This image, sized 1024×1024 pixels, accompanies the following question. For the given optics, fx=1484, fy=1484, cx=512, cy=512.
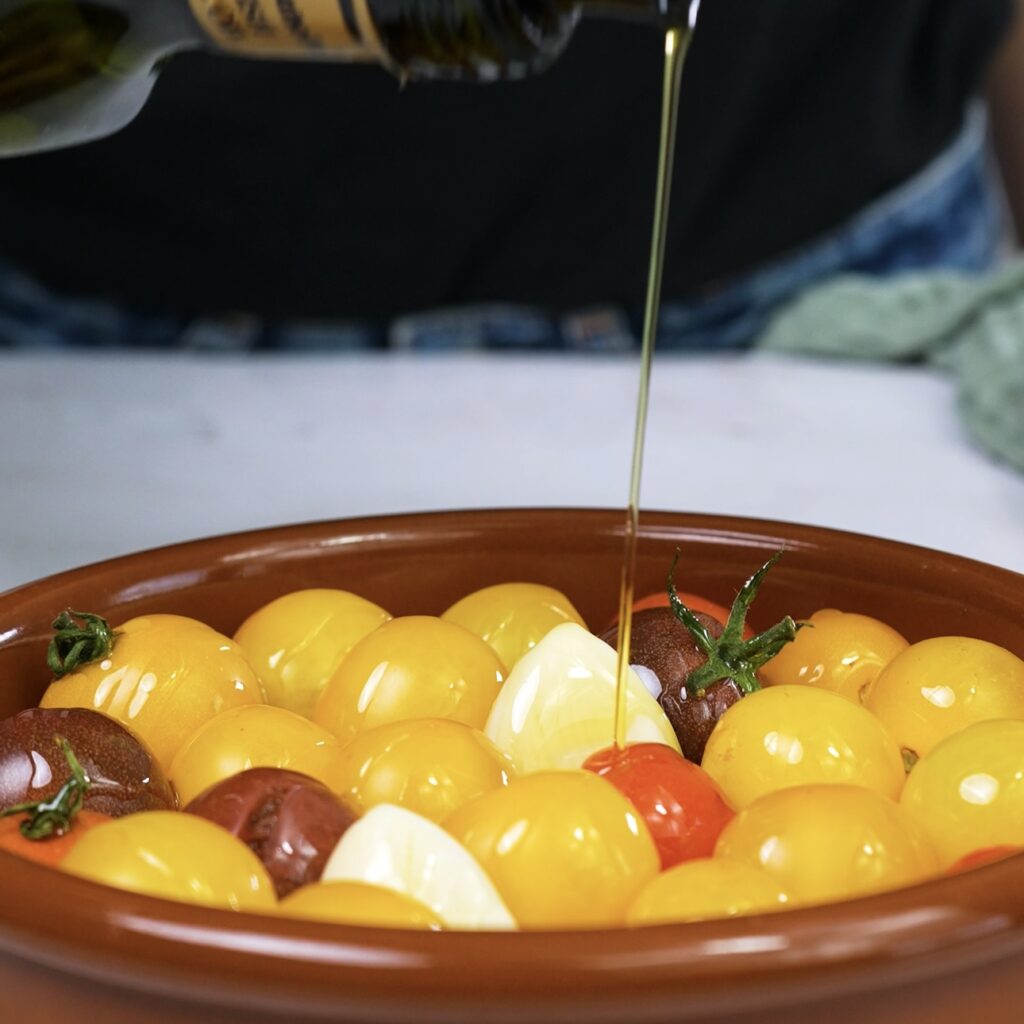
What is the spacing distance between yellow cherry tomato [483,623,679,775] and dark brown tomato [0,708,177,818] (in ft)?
0.36

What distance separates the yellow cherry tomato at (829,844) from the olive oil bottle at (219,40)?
25 cm

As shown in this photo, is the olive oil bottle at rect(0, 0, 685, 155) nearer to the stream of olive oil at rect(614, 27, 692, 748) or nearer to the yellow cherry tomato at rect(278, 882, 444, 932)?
the stream of olive oil at rect(614, 27, 692, 748)

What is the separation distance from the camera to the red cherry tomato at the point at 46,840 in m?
0.38

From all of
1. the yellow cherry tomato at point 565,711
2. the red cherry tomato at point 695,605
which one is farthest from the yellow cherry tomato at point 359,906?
the red cherry tomato at point 695,605

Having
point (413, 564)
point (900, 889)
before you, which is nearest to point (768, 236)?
point (413, 564)

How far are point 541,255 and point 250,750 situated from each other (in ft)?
3.15

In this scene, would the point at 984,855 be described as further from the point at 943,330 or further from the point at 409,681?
the point at 943,330

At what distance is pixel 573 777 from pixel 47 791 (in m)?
0.16

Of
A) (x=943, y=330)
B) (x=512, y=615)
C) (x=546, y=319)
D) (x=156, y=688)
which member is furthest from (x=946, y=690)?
(x=546, y=319)

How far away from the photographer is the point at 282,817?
0.40m

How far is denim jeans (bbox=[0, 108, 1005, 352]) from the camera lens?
1.33 metres

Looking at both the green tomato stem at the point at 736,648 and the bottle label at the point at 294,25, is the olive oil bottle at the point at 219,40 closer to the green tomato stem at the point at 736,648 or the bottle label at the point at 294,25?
the bottle label at the point at 294,25

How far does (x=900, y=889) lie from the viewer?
304 millimetres

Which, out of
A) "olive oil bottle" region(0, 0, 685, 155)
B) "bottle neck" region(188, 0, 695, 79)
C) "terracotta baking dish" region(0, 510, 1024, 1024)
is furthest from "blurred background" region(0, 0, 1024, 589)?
"terracotta baking dish" region(0, 510, 1024, 1024)
